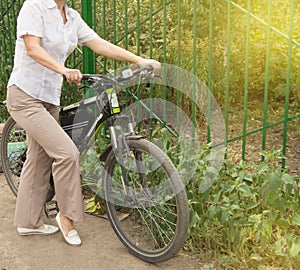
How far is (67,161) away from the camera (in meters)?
3.77

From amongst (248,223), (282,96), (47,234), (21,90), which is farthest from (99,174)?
(282,96)

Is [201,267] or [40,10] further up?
[40,10]

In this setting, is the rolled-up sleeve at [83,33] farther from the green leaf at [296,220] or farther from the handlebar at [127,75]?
the green leaf at [296,220]

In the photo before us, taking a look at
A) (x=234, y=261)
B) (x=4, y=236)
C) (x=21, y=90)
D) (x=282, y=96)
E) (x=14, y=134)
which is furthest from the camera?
(x=282, y=96)

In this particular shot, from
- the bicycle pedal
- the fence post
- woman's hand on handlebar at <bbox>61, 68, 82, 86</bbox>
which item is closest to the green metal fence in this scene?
the fence post

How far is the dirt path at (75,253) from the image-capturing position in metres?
3.75

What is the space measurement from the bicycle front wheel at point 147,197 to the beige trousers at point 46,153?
24 cm

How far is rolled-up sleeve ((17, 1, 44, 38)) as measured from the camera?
3.56 metres

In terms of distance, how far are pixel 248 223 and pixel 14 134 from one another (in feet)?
7.22

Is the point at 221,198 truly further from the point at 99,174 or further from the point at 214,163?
the point at 99,174

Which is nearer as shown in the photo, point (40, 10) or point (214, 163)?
point (40, 10)

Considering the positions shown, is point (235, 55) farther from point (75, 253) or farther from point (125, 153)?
point (75, 253)

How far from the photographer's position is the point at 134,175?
3846 mm

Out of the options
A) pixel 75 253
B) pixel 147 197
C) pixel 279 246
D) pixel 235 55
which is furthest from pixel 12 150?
pixel 235 55
